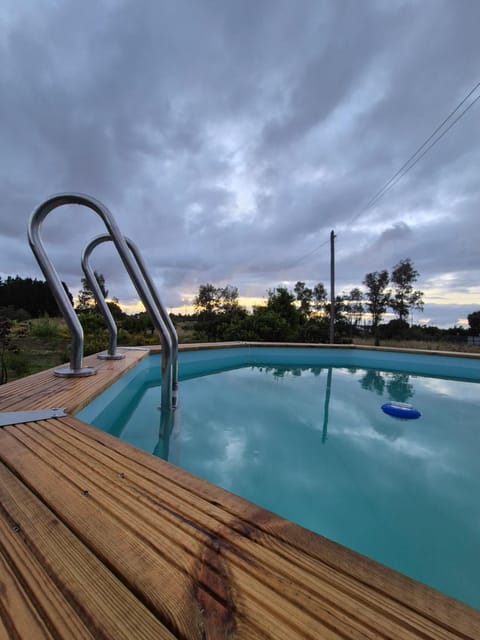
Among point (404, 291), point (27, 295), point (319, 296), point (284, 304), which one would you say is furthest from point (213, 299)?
point (404, 291)

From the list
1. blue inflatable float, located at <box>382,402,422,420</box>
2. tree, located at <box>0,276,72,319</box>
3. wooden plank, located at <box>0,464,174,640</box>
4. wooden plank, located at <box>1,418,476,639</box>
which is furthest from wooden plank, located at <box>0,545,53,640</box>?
tree, located at <box>0,276,72,319</box>

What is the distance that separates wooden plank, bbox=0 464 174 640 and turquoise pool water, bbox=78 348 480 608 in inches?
57.0

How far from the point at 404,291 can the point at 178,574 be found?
2209 cm

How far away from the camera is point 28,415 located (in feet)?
5.56

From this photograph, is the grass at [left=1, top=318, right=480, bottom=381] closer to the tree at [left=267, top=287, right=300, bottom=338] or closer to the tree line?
the tree line

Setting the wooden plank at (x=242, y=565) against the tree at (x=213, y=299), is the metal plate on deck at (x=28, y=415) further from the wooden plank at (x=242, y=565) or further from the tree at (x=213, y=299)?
the tree at (x=213, y=299)

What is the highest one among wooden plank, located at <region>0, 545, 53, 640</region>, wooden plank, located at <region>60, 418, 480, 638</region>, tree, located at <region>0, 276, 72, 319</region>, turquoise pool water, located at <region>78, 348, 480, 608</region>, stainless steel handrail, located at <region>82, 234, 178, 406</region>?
tree, located at <region>0, 276, 72, 319</region>

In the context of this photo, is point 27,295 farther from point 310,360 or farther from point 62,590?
point 62,590

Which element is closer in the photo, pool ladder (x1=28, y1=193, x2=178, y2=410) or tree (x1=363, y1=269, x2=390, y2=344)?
pool ladder (x1=28, y1=193, x2=178, y2=410)

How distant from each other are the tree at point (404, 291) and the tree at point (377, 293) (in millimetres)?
444

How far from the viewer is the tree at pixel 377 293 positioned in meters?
19.9

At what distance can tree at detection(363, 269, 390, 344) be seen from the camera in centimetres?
1994

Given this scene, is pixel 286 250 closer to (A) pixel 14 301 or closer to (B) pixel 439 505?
(B) pixel 439 505

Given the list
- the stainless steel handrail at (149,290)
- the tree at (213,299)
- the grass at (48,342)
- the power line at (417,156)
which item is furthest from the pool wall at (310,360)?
the tree at (213,299)
